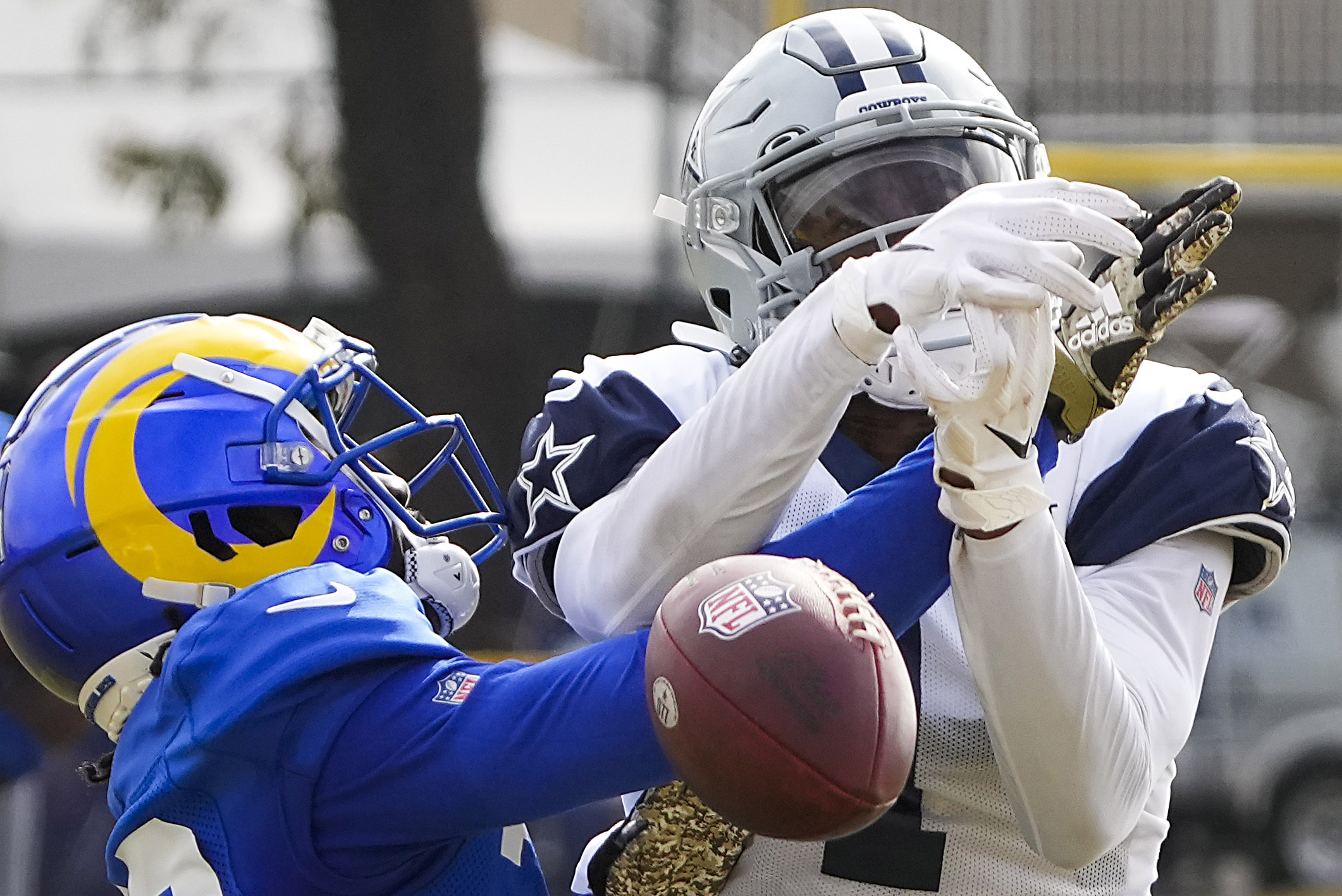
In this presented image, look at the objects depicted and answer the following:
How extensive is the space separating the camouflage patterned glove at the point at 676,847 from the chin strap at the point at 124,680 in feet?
1.56

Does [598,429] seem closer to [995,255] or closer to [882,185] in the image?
[882,185]

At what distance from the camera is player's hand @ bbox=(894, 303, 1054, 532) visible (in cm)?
131

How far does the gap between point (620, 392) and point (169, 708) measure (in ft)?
1.72

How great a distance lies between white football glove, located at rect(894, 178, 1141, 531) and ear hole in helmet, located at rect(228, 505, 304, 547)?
0.63 m

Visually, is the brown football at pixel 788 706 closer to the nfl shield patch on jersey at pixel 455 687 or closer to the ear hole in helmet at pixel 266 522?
the nfl shield patch on jersey at pixel 455 687

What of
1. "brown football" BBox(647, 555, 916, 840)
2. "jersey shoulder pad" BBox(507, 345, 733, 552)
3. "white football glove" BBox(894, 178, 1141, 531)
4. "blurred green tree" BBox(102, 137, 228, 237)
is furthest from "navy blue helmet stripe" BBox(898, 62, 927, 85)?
"blurred green tree" BBox(102, 137, 228, 237)

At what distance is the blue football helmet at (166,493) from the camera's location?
162 centimetres

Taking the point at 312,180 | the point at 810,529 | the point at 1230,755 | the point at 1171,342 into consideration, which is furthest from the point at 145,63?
the point at 810,529

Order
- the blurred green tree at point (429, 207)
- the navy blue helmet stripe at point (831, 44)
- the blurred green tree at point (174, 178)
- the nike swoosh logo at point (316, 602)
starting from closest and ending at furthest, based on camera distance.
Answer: the nike swoosh logo at point (316, 602), the navy blue helmet stripe at point (831, 44), the blurred green tree at point (429, 207), the blurred green tree at point (174, 178)

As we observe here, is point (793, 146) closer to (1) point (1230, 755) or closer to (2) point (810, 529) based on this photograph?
(2) point (810, 529)

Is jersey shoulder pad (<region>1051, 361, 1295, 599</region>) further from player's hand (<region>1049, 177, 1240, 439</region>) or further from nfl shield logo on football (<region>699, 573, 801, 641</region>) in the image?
nfl shield logo on football (<region>699, 573, 801, 641</region>)

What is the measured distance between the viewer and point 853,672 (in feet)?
4.13

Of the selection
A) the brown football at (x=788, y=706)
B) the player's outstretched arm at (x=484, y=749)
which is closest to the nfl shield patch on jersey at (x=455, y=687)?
the player's outstretched arm at (x=484, y=749)

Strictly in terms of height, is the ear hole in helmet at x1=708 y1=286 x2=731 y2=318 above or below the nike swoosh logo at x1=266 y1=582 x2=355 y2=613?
above
